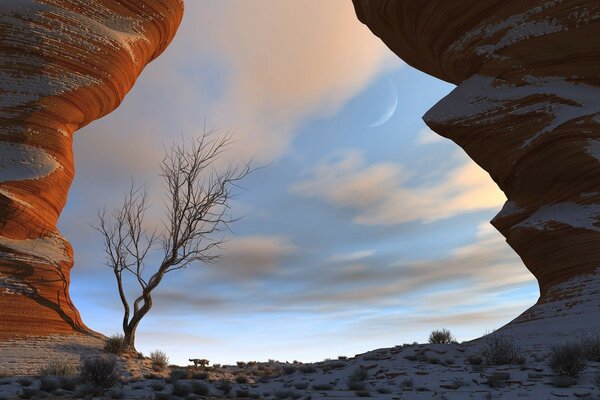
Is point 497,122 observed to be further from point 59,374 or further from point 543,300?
point 59,374

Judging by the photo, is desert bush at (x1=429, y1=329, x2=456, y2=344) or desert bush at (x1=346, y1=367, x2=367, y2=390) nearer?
desert bush at (x1=346, y1=367, x2=367, y2=390)

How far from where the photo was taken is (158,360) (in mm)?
17625

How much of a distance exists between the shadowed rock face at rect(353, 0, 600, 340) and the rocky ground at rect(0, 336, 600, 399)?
11.7ft

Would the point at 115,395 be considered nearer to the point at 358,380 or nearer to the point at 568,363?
the point at 358,380

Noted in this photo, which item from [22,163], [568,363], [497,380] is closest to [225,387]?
[497,380]

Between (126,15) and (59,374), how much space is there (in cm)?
1609

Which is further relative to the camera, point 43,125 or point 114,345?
point 43,125

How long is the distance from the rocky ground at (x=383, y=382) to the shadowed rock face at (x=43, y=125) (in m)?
2.48

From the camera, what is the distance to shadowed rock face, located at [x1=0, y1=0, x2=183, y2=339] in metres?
16.6

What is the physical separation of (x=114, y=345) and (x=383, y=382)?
36.2ft

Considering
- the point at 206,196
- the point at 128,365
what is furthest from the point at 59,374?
the point at 206,196

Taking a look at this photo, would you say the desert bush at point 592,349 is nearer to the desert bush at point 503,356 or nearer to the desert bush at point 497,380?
the desert bush at point 503,356

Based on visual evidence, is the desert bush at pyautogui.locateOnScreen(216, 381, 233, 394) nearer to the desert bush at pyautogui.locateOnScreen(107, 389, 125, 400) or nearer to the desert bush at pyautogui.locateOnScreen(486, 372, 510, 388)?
the desert bush at pyautogui.locateOnScreen(107, 389, 125, 400)

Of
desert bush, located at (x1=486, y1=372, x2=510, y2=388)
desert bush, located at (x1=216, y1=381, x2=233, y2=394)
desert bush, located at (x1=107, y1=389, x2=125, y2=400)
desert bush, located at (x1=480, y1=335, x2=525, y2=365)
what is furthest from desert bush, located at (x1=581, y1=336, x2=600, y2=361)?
desert bush, located at (x1=107, y1=389, x2=125, y2=400)
